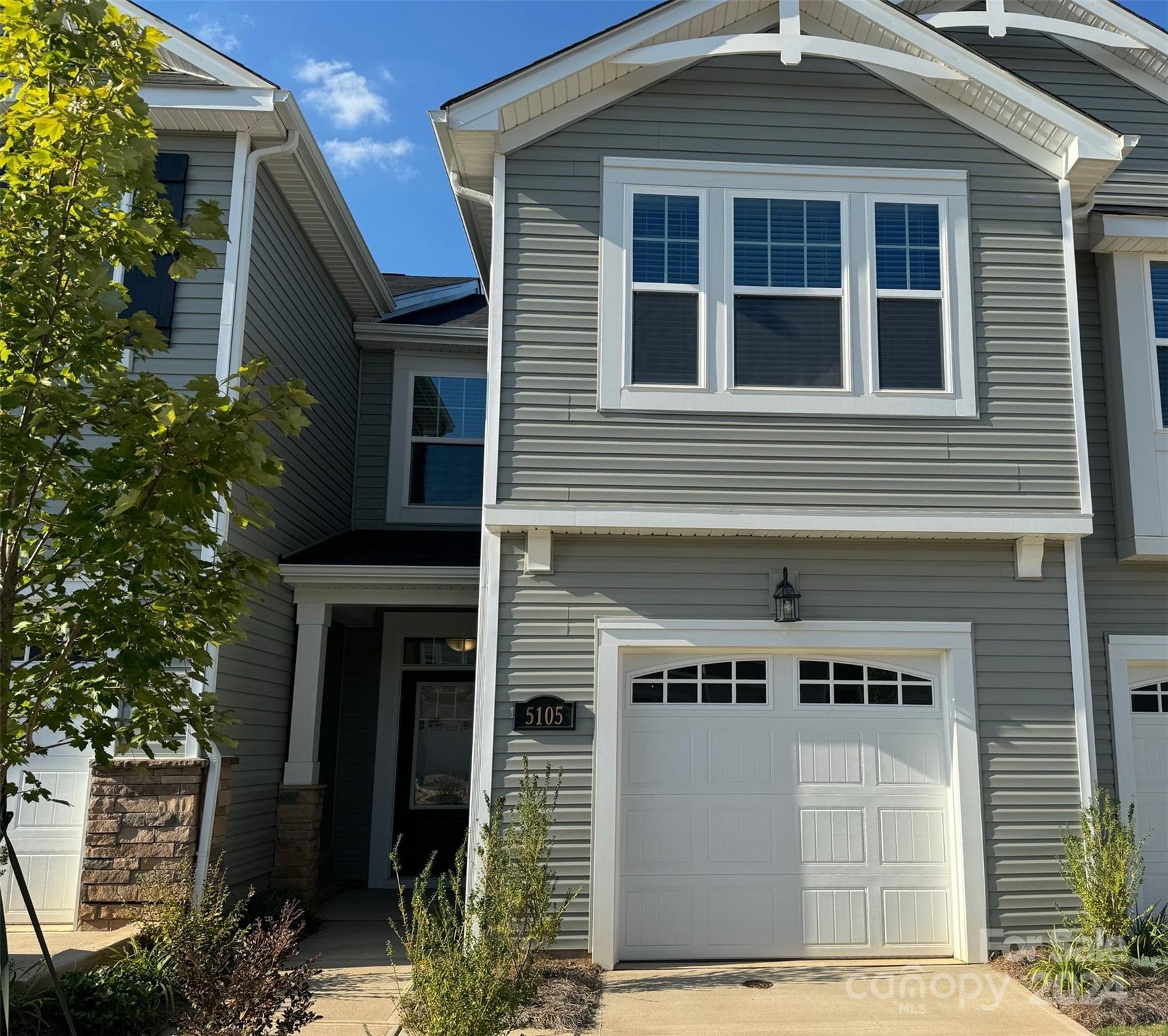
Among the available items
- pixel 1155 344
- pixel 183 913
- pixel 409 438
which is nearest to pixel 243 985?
pixel 183 913

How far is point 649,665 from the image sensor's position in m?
7.77

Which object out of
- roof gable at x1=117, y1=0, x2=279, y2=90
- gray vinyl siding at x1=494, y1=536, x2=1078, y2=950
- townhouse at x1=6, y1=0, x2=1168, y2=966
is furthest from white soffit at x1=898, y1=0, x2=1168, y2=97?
roof gable at x1=117, y1=0, x2=279, y2=90

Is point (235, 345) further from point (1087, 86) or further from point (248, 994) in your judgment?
point (1087, 86)

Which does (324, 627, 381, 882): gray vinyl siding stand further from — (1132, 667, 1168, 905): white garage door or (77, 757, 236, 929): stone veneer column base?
(1132, 667, 1168, 905): white garage door

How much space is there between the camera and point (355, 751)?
1130 cm

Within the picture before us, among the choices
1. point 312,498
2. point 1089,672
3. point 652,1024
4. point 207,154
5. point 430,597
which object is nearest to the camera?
point 652,1024

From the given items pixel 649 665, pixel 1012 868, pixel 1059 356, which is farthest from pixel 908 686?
pixel 1059 356

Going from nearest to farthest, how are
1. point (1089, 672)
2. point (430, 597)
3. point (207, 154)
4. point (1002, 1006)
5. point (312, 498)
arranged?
point (1002, 1006)
point (1089, 672)
point (207, 154)
point (430, 597)
point (312, 498)

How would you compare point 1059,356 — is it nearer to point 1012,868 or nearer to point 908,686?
point 908,686

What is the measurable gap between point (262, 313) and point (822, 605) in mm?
5340

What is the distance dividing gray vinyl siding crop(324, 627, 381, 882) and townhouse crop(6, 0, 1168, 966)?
2298mm

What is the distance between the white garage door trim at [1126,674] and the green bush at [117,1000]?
6.91m

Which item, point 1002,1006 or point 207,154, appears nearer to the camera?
point 1002,1006

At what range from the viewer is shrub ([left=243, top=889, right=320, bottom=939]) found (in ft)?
27.3
